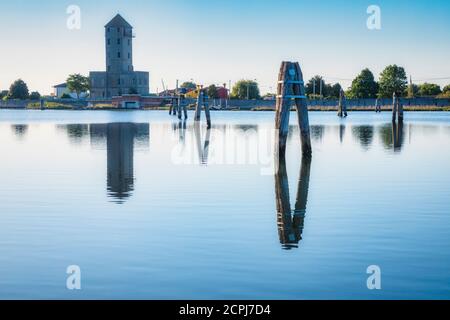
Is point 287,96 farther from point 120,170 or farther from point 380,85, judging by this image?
point 380,85

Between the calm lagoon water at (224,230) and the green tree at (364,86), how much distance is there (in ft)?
480

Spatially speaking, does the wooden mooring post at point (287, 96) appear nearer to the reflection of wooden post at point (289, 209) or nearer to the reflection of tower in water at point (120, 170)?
the reflection of wooden post at point (289, 209)

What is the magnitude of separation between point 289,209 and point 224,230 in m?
3.21

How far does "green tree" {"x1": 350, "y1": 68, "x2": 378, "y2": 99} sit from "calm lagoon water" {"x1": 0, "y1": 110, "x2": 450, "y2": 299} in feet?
480

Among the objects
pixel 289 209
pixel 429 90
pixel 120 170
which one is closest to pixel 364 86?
pixel 429 90

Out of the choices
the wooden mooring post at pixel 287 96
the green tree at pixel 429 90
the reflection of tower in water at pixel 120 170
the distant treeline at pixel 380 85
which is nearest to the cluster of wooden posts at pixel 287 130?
the wooden mooring post at pixel 287 96

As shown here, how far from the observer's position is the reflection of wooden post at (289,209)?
12.5 meters

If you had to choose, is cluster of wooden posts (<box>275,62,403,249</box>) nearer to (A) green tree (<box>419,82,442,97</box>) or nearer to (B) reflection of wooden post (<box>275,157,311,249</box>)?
(B) reflection of wooden post (<box>275,157,311,249</box>)

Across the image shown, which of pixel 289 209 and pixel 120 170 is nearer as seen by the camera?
pixel 289 209

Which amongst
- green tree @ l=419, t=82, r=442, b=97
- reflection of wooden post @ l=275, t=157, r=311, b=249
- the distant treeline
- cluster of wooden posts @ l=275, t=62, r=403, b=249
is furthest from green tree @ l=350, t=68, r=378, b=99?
reflection of wooden post @ l=275, t=157, r=311, b=249

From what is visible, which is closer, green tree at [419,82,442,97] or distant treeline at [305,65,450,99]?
distant treeline at [305,65,450,99]

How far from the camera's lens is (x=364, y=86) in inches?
6678

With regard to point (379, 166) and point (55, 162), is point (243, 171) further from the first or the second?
point (55, 162)

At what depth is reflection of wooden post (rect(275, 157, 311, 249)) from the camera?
1249 centimetres
